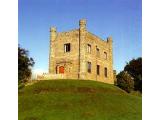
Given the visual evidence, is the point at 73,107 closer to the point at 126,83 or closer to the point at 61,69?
the point at 126,83

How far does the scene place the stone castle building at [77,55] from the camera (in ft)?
174

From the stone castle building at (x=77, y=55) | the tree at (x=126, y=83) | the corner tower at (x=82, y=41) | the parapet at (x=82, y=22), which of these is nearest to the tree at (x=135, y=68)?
the stone castle building at (x=77, y=55)

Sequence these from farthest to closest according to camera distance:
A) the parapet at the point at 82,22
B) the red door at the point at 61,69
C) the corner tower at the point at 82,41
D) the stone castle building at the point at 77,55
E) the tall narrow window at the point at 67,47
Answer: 1. the tall narrow window at the point at 67,47
2. the red door at the point at 61,69
3. the parapet at the point at 82,22
4. the stone castle building at the point at 77,55
5. the corner tower at the point at 82,41

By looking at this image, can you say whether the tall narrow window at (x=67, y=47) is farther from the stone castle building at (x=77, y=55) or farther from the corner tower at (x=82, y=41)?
the corner tower at (x=82, y=41)

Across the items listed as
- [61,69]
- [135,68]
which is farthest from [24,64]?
[135,68]

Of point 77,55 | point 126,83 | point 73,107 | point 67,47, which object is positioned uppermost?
point 67,47

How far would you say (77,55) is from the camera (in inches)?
2114

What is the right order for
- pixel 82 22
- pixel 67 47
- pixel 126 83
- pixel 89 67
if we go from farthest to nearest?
pixel 67 47 < pixel 89 67 < pixel 126 83 < pixel 82 22
